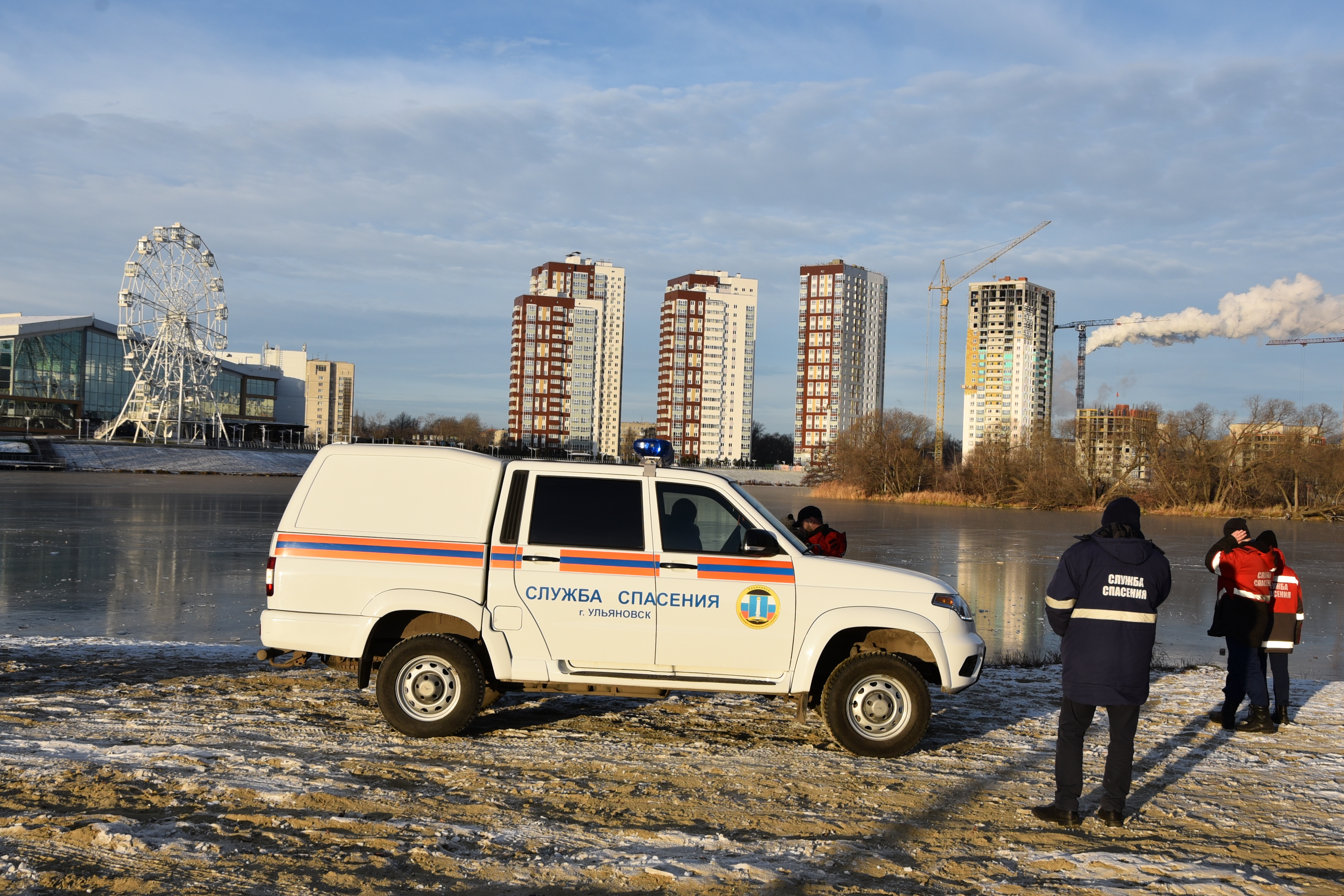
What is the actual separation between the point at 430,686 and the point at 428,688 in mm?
23

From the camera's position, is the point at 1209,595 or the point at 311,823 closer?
the point at 311,823

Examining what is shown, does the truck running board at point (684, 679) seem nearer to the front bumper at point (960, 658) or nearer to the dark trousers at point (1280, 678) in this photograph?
the front bumper at point (960, 658)

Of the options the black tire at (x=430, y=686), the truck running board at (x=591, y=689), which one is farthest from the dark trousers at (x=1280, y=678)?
the black tire at (x=430, y=686)

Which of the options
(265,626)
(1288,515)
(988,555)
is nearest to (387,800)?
(265,626)

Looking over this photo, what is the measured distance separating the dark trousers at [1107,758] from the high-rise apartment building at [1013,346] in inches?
7503

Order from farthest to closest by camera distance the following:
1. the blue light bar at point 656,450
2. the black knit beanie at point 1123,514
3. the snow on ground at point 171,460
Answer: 1. the snow on ground at point 171,460
2. the blue light bar at point 656,450
3. the black knit beanie at point 1123,514

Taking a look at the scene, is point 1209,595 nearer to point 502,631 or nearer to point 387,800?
point 502,631

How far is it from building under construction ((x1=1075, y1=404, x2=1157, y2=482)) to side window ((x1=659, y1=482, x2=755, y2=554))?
68.1m

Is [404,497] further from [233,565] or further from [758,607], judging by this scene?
[233,565]

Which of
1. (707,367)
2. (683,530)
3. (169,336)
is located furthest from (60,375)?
(683,530)

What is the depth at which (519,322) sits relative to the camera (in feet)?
563

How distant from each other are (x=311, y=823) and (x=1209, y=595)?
18660 millimetres

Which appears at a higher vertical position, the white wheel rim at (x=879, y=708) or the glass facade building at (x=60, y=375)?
the glass facade building at (x=60, y=375)

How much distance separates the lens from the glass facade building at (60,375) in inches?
3765
